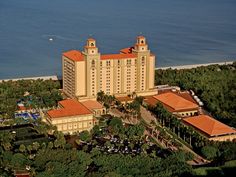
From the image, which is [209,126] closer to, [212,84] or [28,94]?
[212,84]

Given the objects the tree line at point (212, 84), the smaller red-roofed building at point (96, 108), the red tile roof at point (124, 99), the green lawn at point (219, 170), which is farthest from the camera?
the red tile roof at point (124, 99)

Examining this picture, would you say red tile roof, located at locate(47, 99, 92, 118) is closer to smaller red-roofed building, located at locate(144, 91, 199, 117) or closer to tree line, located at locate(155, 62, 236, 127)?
smaller red-roofed building, located at locate(144, 91, 199, 117)

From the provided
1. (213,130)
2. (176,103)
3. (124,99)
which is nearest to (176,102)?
(176,103)

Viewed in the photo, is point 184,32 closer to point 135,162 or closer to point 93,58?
point 93,58

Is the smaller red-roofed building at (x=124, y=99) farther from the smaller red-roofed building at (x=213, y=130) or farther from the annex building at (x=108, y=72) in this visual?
the smaller red-roofed building at (x=213, y=130)

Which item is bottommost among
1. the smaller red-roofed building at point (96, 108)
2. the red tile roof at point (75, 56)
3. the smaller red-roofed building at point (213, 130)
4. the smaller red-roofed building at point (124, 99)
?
the smaller red-roofed building at point (213, 130)

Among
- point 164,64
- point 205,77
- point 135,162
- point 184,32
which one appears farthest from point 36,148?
point 184,32

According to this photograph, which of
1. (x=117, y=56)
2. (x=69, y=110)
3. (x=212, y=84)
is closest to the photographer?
(x=69, y=110)

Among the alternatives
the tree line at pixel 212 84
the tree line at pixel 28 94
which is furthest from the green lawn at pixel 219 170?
the tree line at pixel 28 94
